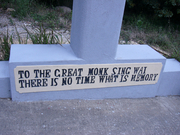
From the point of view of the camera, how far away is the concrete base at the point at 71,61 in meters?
2.70

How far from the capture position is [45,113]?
9.05 ft

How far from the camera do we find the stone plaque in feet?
8.94

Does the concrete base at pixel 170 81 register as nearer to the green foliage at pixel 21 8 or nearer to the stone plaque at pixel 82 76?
the stone plaque at pixel 82 76

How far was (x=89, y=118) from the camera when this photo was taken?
278cm

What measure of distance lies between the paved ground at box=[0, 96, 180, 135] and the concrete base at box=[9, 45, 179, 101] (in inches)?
4.1

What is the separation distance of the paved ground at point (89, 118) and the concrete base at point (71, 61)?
10cm

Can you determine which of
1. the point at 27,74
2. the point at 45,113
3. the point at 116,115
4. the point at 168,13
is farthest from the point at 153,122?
the point at 168,13

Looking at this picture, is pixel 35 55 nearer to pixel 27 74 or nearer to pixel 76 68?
pixel 27 74

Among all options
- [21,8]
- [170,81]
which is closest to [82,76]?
[170,81]

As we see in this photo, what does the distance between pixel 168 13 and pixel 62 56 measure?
5693 mm

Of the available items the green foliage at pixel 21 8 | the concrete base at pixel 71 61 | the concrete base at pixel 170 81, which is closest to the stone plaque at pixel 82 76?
the concrete base at pixel 71 61

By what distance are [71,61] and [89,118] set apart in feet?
2.96

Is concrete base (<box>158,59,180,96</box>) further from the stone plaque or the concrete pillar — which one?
the concrete pillar

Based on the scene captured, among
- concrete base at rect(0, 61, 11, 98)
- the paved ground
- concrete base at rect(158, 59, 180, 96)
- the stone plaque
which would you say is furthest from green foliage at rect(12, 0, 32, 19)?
concrete base at rect(158, 59, 180, 96)
